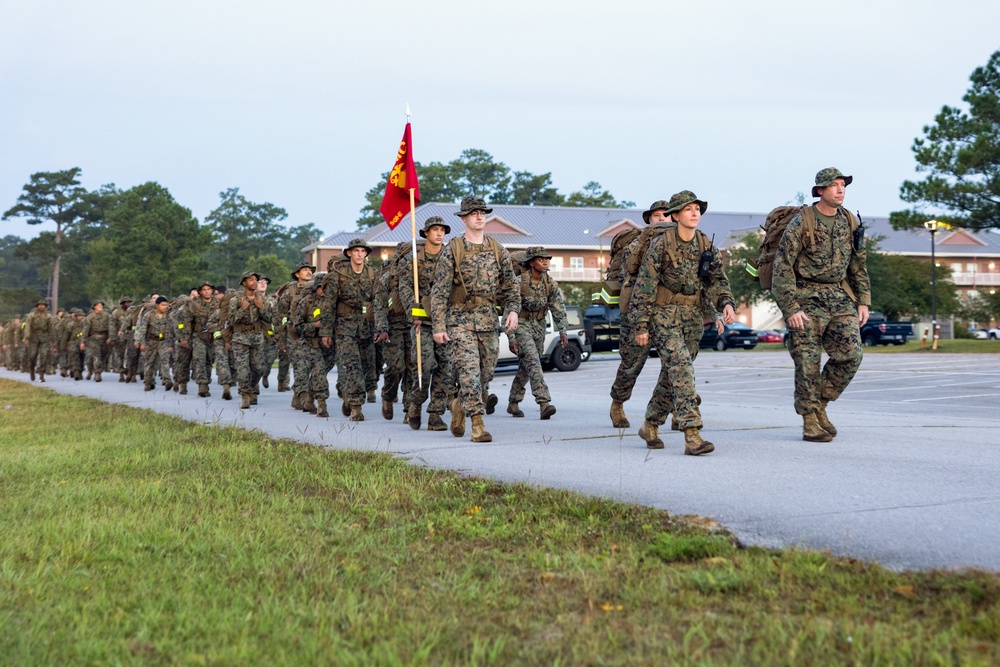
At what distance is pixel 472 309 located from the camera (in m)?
10.9

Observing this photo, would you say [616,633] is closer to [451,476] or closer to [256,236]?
[451,476]

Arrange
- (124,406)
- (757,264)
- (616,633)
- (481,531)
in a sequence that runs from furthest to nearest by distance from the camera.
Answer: (124,406), (757,264), (481,531), (616,633)

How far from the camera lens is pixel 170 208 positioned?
7556 centimetres

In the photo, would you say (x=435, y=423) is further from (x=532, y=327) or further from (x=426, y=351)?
(x=532, y=327)

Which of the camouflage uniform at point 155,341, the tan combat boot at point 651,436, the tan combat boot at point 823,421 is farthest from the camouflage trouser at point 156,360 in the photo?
the tan combat boot at point 823,421

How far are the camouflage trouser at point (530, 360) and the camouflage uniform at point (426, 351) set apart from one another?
121 cm

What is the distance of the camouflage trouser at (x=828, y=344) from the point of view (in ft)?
31.7

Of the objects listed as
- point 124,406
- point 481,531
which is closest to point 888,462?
point 481,531

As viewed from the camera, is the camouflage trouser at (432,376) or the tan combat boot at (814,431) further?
the camouflage trouser at (432,376)

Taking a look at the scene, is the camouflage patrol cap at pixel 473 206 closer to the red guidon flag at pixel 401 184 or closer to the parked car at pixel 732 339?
the red guidon flag at pixel 401 184

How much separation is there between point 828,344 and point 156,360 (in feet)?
60.6

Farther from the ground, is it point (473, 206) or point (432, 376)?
point (473, 206)

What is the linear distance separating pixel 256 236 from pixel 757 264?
107 meters

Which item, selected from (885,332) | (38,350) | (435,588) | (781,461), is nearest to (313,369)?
(781,461)
